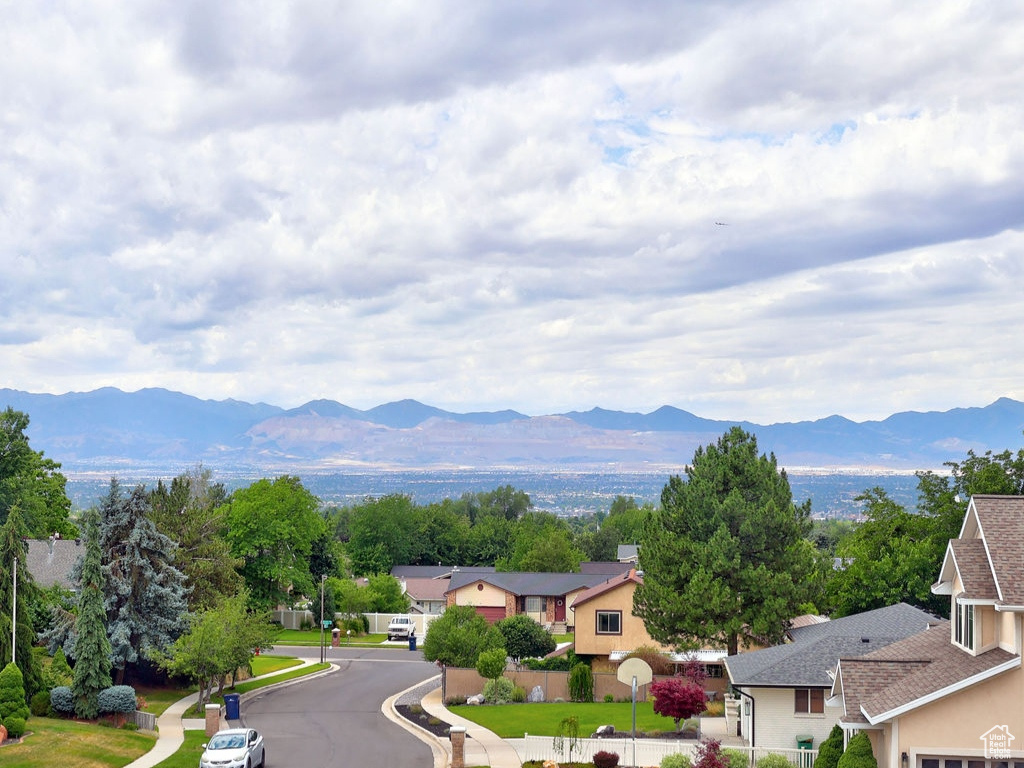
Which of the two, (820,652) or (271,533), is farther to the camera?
(271,533)

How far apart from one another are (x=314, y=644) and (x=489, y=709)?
124 feet

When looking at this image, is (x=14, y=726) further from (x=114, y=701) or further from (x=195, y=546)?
(x=195, y=546)

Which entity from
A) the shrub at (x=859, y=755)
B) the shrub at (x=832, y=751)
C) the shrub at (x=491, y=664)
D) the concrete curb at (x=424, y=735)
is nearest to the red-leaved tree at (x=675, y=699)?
the concrete curb at (x=424, y=735)

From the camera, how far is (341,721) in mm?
46844

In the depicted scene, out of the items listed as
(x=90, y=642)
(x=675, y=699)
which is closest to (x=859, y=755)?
(x=675, y=699)

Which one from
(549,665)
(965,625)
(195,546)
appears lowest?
(549,665)

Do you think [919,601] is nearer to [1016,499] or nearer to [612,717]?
[612,717]

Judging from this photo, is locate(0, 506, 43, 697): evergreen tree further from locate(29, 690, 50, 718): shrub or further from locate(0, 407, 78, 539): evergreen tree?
locate(0, 407, 78, 539): evergreen tree

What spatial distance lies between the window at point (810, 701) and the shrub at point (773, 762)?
3295mm

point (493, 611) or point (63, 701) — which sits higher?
point (63, 701)

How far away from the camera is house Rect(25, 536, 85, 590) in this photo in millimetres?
67438

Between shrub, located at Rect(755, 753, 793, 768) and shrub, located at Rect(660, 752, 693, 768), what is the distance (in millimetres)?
2051

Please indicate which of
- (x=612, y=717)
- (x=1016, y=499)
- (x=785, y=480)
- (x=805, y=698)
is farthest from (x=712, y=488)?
(x=1016, y=499)

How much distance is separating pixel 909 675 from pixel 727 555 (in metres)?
20.8
